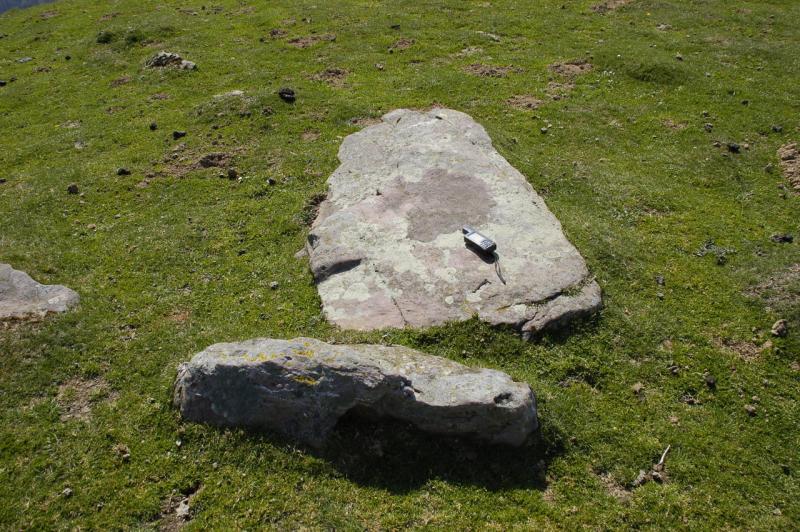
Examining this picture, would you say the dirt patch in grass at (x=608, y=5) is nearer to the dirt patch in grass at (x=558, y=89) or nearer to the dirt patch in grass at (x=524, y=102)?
the dirt patch in grass at (x=558, y=89)

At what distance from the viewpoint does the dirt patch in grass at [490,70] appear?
1109 inches

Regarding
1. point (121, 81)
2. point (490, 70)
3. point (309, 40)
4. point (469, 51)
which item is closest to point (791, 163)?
point (490, 70)

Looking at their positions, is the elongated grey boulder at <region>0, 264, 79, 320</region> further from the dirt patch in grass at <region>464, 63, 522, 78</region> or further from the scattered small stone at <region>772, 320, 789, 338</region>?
the dirt patch in grass at <region>464, 63, 522, 78</region>

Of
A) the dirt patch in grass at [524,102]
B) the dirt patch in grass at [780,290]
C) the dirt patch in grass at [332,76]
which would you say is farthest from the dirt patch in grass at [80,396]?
the dirt patch in grass at [524,102]

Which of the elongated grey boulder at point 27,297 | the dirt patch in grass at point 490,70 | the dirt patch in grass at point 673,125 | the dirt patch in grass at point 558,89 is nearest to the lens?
the elongated grey boulder at point 27,297

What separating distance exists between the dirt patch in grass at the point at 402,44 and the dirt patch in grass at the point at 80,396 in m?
25.2

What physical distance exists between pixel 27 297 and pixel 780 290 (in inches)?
771

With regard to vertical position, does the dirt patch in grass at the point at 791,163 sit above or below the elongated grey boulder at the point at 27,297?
below

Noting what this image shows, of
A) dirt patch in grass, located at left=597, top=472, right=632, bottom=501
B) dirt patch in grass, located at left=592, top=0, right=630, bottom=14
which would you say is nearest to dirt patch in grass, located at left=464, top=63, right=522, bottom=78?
dirt patch in grass, located at left=592, top=0, right=630, bottom=14

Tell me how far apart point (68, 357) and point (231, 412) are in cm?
508

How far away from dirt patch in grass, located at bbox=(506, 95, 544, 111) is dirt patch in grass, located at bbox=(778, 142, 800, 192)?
9628 millimetres

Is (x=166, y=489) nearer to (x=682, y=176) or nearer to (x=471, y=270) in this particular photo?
(x=471, y=270)

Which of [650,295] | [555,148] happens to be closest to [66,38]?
[555,148]

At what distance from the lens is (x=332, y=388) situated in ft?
34.3
